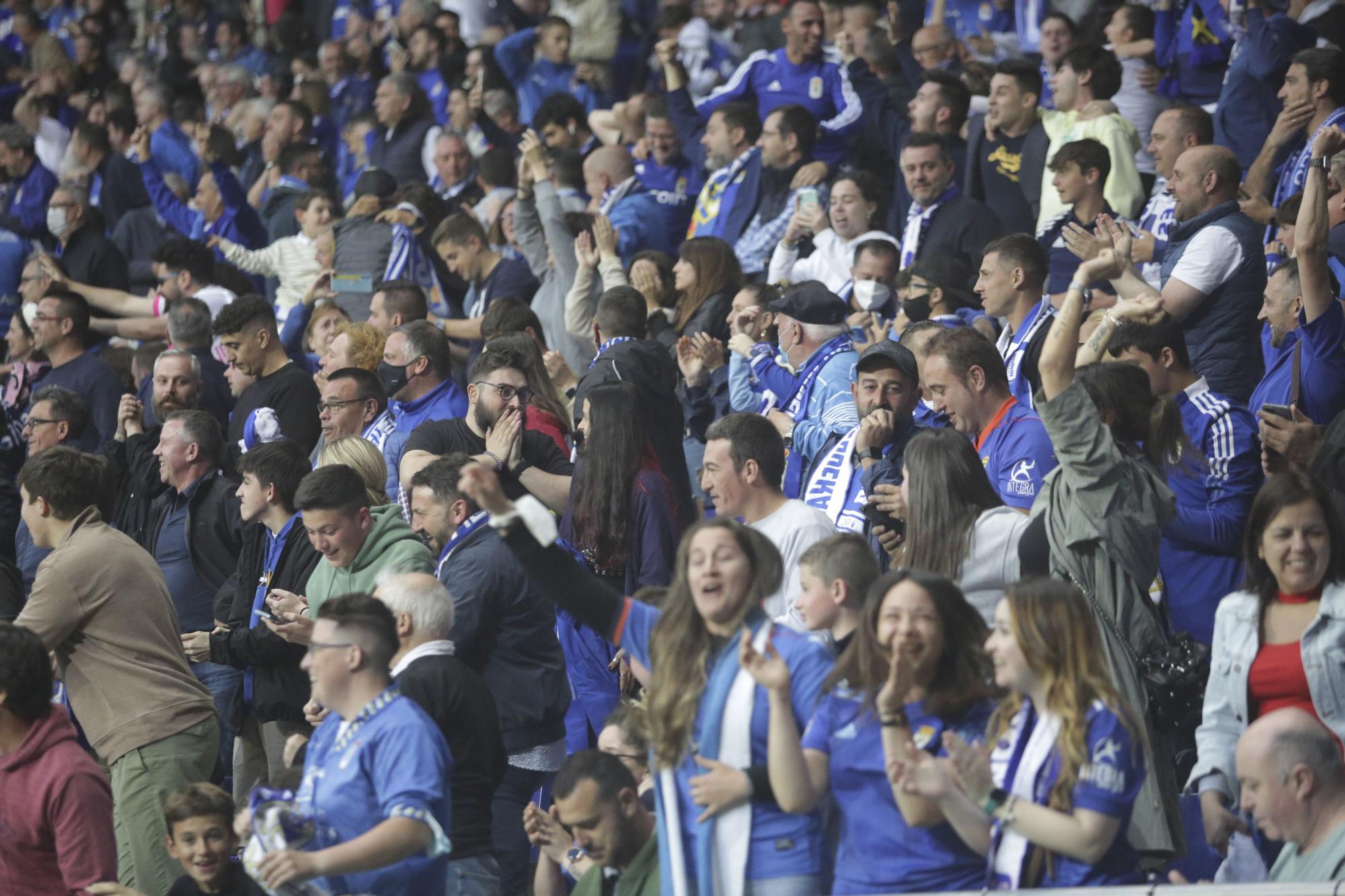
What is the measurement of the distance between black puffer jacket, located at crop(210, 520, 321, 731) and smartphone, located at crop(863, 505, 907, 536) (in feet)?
6.74

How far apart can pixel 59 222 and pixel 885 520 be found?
814 cm

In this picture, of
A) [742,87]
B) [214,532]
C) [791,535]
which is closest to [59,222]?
[742,87]

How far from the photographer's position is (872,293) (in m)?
8.51

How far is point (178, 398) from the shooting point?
27.4 ft

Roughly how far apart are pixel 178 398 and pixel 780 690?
521 cm

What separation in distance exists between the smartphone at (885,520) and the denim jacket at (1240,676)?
113cm

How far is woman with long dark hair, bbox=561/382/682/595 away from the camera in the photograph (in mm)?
6336

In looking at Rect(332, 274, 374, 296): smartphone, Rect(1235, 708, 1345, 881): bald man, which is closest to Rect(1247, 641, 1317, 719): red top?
Rect(1235, 708, 1345, 881): bald man

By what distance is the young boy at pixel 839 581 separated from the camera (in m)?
4.69

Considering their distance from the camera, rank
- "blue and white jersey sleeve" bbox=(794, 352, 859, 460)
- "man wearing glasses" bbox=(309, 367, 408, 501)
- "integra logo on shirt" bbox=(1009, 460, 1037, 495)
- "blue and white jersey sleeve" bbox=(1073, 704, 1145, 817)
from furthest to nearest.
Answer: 1. "man wearing glasses" bbox=(309, 367, 408, 501)
2. "blue and white jersey sleeve" bbox=(794, 352, 859, 460)
3. "integra logo on shirt" bbox=(1009, 460, 1037, 495)
4. "blue and white jersey sleeve" bbox=(1073, 704, 1145, 817)

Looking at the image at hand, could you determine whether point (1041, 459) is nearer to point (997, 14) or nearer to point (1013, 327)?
point (1013, 327)

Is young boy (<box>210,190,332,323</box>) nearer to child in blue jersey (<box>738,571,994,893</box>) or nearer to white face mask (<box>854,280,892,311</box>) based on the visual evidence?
white face mask (<box>854,280,892,311</box>)

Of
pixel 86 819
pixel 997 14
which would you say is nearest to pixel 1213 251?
pixel 86 819

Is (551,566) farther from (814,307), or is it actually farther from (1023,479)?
(814,307)
